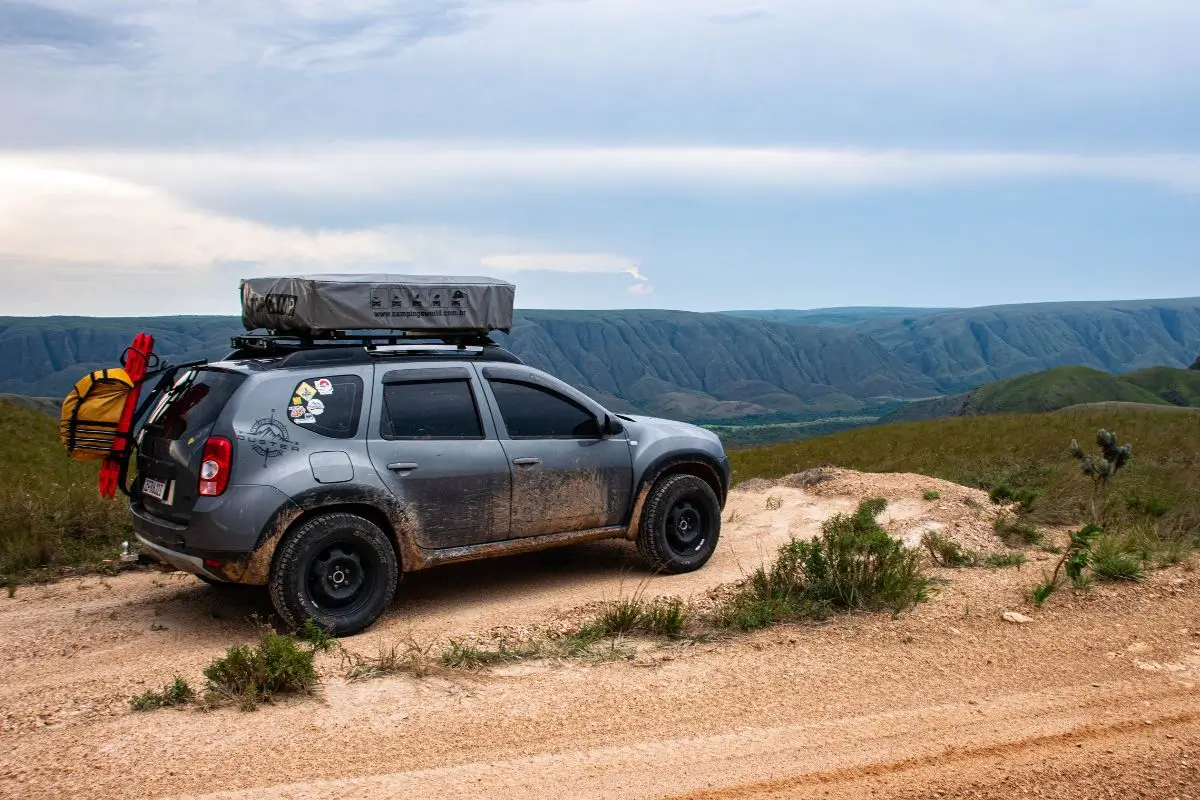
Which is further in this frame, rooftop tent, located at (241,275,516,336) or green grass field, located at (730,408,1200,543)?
green grass field, located at (730,408,1200,543)

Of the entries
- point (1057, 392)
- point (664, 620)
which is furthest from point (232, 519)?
point (1057, 392)

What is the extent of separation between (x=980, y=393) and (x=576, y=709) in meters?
170

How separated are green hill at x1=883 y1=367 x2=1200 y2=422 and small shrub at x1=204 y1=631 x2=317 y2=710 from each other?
450ft

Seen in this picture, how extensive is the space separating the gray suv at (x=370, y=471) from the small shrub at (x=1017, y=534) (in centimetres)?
322

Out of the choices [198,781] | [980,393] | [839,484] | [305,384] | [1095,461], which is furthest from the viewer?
[980,393]

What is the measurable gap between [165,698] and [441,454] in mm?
2454

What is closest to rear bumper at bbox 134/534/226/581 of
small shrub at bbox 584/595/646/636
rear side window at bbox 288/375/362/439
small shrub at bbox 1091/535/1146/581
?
rear side window at bbox 288/375/362/439

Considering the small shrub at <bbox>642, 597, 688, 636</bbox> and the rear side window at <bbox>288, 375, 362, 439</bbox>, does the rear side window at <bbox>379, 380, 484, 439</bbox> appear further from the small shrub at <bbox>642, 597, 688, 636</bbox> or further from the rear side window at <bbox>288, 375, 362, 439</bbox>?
the small shrub at <bbox>642, 597, 688, 636</bbox>

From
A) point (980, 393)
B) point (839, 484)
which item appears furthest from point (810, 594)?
point (980, 393)

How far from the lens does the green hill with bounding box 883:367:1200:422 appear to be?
142875mm

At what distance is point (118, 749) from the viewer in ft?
15.8

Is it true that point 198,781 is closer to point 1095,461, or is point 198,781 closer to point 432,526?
point 432,526

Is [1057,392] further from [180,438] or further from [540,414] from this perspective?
[180,438]

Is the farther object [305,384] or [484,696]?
[305,384]
